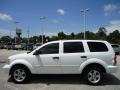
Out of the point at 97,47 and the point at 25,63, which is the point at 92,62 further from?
the point at 25,63

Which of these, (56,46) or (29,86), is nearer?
(29,86)

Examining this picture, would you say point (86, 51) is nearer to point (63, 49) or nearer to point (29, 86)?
point (63, 49)

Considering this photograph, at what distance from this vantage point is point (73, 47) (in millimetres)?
9008

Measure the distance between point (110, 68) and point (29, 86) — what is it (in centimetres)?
335

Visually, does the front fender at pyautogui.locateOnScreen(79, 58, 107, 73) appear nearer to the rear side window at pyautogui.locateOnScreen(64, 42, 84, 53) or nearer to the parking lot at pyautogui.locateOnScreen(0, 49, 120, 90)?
the rear side window at pyautogui.locateOnScreen(64, 42, 84, 53)

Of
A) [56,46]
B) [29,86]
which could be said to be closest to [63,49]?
[56,46]

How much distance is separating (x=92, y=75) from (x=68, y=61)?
1.14 meters

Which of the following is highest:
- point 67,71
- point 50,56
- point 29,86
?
point 50,56

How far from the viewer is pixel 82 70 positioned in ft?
28.8

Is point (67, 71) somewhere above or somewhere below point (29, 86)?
above

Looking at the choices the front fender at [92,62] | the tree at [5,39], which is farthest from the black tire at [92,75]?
the tree at [5,39]

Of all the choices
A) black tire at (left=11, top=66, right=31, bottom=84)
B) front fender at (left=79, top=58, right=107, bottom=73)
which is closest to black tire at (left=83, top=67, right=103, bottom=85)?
front fender at (left=79, top=58, right=107, bottom=73)

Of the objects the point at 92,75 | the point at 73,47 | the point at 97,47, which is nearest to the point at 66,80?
the point at 92,75

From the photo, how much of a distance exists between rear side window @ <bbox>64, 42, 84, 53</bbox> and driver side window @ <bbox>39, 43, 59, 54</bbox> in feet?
1.26
